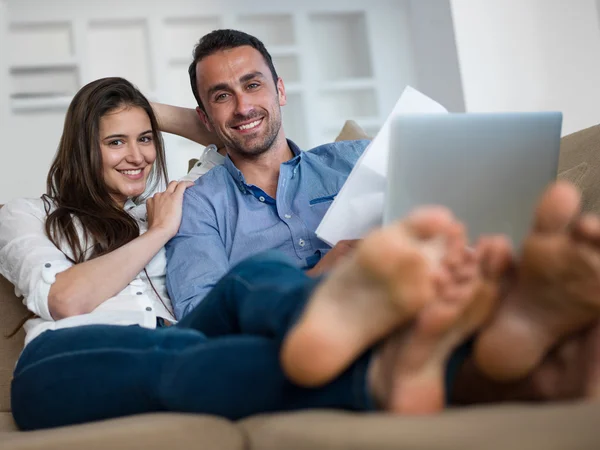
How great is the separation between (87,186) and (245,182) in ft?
1.34

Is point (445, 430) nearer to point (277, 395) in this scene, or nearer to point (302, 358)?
point (302, 358)

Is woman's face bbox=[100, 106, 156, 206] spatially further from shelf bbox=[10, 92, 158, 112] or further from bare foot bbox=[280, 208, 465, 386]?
shelf bbox=[10, 92, 158, 112]

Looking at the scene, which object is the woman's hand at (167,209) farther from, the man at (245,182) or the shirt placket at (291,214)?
the shirt placket at (291,214)

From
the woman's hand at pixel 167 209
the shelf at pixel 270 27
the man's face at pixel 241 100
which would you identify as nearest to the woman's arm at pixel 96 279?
the woman's hand at pixel 167 209

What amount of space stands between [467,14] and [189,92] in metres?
1.64

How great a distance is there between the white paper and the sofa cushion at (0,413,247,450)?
2.02ft

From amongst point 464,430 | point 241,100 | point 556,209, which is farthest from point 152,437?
point 241,100

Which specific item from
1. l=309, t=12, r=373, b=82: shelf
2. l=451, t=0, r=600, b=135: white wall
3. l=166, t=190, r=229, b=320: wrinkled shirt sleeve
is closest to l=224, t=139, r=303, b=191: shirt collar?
l=166, t=190, r=229, b=320: wrinkled shirt sleeve

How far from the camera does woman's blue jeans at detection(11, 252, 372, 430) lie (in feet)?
3.21

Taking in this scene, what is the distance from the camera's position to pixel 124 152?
203 cm

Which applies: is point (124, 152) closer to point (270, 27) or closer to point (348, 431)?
point (348, 431)

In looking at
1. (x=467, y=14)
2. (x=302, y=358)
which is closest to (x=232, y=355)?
(x=302, y=358)

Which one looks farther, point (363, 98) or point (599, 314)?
point (363, 98)

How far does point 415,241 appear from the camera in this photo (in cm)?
80
